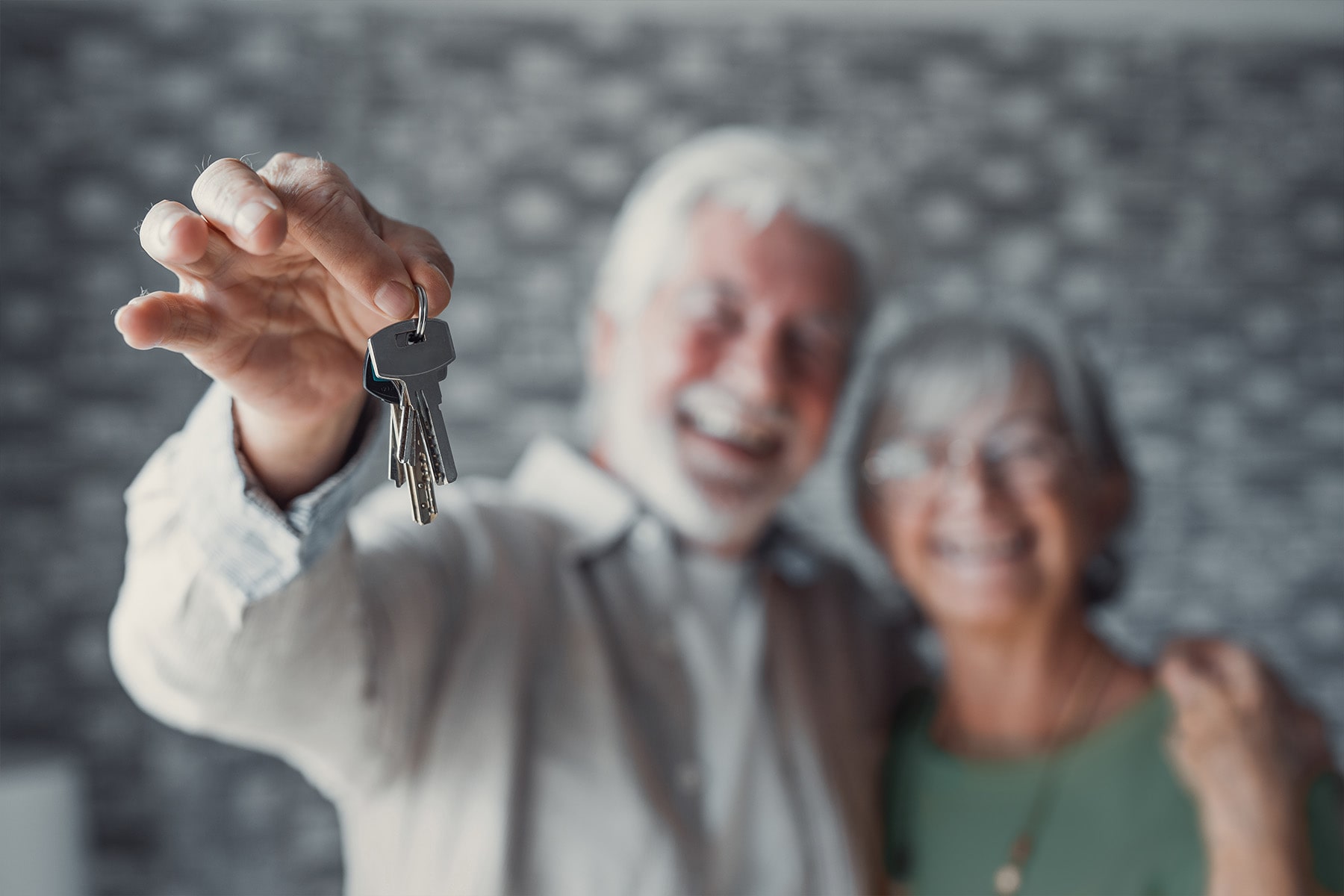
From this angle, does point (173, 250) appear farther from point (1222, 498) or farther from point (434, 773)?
point (1222, 498)

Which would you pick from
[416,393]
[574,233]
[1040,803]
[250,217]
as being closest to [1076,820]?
[1040,803]

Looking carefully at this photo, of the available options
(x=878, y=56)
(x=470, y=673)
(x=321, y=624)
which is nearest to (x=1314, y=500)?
(x=878, y=56)

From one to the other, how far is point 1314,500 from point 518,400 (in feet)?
6.05

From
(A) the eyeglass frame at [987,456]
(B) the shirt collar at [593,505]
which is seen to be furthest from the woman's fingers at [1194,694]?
(B) the shirt collar at [593,505]

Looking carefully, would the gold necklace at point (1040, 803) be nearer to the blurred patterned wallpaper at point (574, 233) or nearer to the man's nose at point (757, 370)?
the man's nose at point (757, 370)

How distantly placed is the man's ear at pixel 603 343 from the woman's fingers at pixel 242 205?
2.60 feet

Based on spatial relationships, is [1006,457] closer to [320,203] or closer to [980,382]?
[980,382]

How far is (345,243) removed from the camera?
490mm

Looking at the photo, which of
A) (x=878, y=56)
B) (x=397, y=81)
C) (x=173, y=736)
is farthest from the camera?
(x=878, y=56)

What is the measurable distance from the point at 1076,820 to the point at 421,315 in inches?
37.3

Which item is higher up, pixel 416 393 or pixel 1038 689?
pixel 416 393

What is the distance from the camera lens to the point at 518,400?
2043 mm

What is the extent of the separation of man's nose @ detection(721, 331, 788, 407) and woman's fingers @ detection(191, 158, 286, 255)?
72 cm

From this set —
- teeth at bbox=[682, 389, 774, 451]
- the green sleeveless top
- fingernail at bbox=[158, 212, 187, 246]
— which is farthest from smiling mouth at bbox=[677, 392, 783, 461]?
fingernail at bbox=[158, 212, 187, 246]
